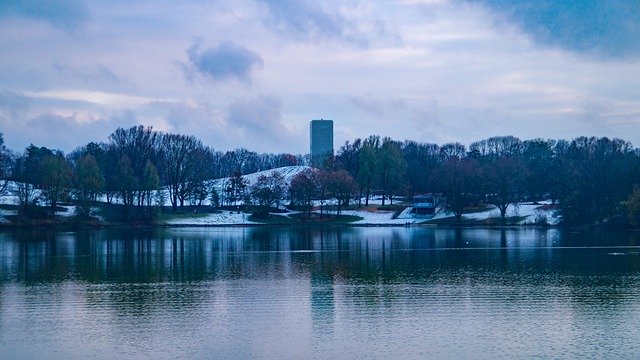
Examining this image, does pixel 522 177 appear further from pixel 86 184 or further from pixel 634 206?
pixel 86 184

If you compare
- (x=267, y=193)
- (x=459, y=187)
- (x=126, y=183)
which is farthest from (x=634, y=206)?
(x=126, y=183)

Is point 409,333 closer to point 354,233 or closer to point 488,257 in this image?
point 488,257

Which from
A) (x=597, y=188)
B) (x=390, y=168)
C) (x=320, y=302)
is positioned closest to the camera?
(x=320, y=302)

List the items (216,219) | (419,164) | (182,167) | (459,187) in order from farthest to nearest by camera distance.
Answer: (419,164), (182,167), (216,219), (459,187)

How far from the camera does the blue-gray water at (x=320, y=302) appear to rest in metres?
27.8

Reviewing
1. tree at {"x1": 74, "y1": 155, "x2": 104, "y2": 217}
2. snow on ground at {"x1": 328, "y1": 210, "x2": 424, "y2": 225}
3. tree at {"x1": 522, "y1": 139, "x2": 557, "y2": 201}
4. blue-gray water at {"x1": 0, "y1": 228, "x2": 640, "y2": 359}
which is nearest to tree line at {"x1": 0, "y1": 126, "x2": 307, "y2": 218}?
tree at {"x1": 74, "y1": 155, "x2": 104, "y2": 217}

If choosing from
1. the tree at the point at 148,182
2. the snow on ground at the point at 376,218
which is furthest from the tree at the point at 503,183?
the tree at the point at 148,182

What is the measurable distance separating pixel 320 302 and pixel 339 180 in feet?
267

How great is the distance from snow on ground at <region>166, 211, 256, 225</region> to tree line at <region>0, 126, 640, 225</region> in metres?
3.76

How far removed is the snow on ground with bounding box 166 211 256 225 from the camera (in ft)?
363

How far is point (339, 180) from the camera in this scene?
118938mm

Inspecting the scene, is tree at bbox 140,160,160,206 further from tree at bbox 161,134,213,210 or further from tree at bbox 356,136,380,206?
tree at bbox 356,136,380,206

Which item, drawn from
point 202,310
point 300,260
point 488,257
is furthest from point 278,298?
point 488,257

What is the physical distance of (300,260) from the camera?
58.0m
